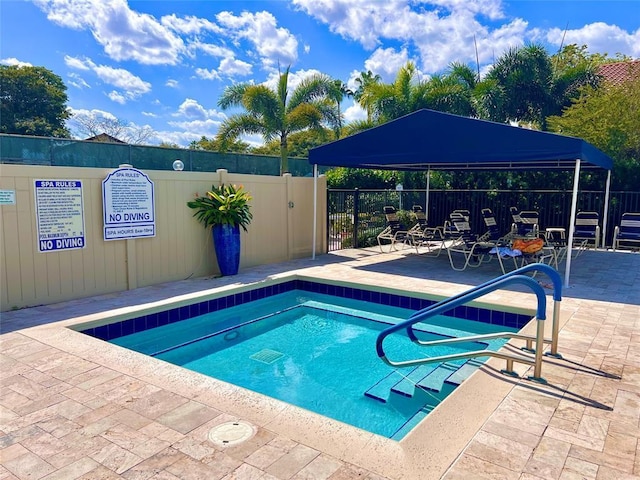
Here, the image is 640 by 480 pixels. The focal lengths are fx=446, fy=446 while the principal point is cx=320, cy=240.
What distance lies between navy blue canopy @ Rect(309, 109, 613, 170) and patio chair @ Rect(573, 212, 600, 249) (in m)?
1.54

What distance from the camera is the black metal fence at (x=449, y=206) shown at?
11.1 metres

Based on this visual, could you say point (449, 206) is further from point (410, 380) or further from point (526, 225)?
point (410, 380)

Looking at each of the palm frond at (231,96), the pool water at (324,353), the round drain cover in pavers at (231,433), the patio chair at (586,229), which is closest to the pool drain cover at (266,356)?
the pool water at (324,353)

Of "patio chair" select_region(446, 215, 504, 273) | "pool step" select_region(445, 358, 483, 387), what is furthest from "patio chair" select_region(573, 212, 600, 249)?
"pool step" select_region(445, 358, 483, 387)

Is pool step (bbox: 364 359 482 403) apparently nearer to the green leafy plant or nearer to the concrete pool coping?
the concrete pool coping

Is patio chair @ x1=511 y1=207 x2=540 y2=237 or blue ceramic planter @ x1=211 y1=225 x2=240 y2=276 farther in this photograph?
patio chair @ x1=511 y1=207 x2=540 y2=237

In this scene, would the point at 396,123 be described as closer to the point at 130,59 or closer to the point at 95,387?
the point at 95,387

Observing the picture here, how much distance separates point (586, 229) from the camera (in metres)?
10.7

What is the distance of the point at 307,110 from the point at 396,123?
851 cm

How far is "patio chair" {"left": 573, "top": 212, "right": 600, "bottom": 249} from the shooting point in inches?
389

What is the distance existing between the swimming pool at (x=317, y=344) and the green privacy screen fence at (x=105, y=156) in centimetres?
777

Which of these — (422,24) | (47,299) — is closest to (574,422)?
(47,299)

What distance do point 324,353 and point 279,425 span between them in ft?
7.88

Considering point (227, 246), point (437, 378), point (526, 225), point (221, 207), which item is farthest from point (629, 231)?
point (221, 207)
